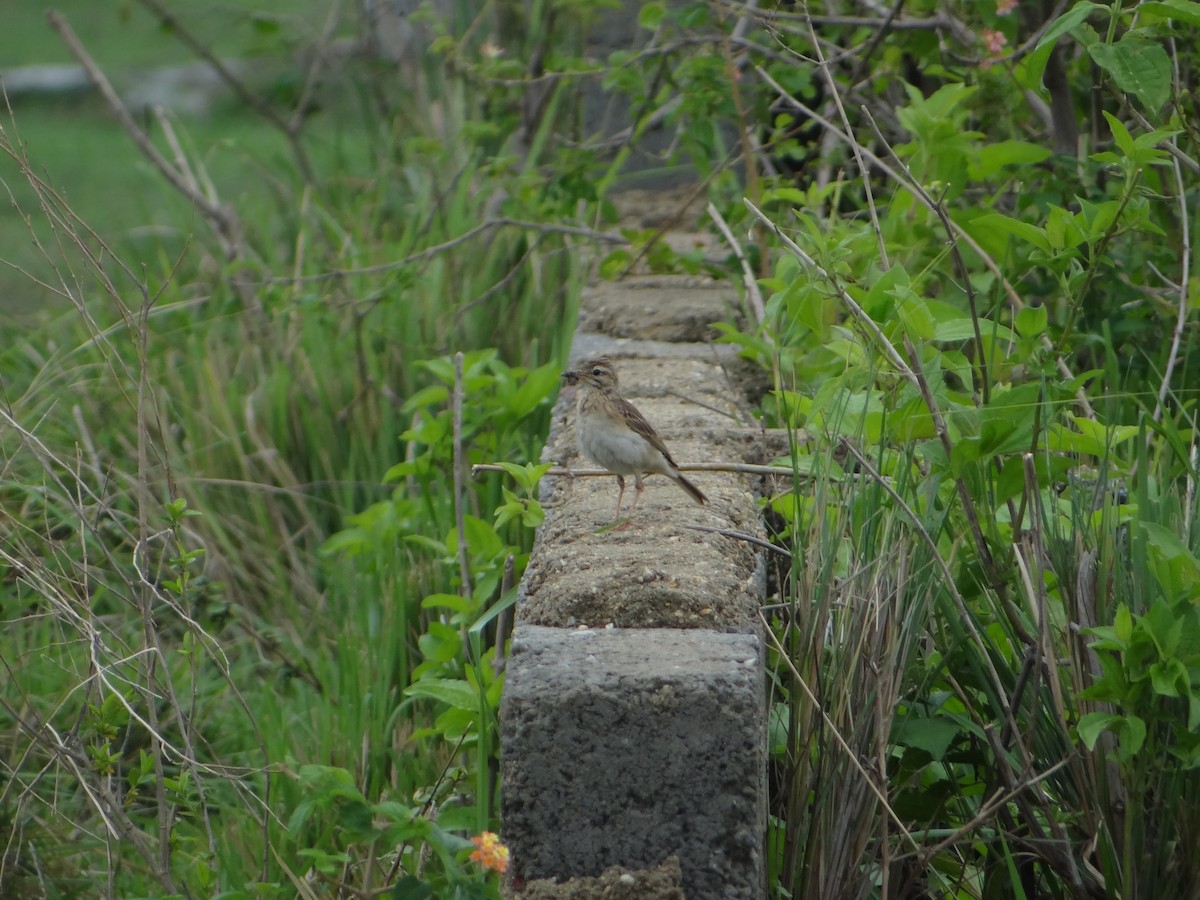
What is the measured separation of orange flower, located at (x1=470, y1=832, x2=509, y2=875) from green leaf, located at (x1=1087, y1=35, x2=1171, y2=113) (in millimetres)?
1742

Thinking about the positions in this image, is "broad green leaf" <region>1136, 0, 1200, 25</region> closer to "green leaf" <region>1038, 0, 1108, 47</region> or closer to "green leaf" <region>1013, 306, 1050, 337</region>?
"green leaf" <region>1038, 0, 1108, 47</region>

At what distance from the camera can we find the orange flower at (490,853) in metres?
2.00

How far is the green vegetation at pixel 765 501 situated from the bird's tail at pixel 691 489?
26cm

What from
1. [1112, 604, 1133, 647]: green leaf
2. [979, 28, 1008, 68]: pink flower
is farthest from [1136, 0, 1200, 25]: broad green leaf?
[979, 28, 1008, 68]: pink flower

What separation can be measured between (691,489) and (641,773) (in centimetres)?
108

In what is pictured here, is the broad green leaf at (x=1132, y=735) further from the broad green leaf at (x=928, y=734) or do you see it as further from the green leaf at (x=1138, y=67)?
the green leaf at (x=1138, y=67)

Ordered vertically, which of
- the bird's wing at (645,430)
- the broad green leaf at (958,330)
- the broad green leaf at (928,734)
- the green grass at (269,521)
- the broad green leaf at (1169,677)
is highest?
the broad green leaf at (958,330)

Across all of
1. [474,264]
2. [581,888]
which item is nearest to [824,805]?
[581,888]

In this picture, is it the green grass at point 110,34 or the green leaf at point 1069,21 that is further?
the green grass at point 110,34

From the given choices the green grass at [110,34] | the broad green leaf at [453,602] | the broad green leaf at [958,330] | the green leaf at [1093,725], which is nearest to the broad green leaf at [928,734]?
the green leaf at [1093,725]

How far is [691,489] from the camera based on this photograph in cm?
309

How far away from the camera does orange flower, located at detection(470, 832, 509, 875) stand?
2.00 meters

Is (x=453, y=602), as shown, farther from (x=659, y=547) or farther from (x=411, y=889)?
(x=411, y=889)

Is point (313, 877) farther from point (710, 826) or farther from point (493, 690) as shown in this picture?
point (710, 826)
